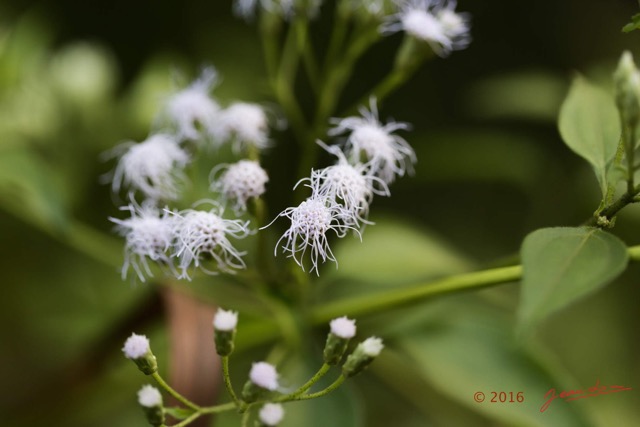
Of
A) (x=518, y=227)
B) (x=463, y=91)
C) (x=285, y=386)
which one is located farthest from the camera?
(x=463, y=91)

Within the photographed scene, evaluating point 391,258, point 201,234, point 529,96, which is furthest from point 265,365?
point 529,96

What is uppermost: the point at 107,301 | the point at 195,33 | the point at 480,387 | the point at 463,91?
the point at 195,33

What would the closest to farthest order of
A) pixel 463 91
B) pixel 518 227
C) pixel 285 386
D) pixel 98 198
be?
pixel 285 386
pixel 98 198
pixel 518 227
pixel 463 91

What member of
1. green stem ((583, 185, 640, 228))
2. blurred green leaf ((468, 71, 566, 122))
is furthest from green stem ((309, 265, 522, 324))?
blurred green leaf ((468, 71, 566, 122))

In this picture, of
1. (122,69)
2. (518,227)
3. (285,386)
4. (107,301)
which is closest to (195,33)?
(122,69)

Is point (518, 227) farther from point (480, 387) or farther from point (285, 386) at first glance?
point (285, 386)

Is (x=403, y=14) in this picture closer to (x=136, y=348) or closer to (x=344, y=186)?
(x=344, y=186)
